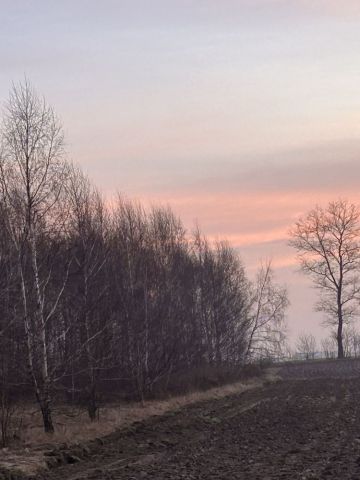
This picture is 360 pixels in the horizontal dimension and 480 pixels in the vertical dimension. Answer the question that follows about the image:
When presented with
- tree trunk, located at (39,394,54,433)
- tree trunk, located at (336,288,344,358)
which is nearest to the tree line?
tree trunk, located at (39,394,54,433)

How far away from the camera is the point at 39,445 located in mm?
16844

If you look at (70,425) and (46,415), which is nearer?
(46,415)

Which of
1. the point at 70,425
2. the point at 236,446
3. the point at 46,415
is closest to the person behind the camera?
the point at 236,446

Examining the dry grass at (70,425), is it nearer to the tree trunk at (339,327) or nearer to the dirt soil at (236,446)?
the dirt soil at (236,446)

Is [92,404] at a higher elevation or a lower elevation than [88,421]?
higher

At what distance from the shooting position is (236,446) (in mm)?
15992

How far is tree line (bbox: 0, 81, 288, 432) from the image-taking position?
770 inches

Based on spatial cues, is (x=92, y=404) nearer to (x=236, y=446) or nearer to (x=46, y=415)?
(x=46, y=415)

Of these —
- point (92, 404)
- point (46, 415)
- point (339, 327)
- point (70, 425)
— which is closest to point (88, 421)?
point (92, 404)

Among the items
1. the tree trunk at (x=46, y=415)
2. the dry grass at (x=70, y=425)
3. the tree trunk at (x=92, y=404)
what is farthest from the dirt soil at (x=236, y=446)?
the tree trunk at (x=46, y=415)

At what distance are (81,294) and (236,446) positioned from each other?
9.48 meters

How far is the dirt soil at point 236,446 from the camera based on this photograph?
1232 centimetres

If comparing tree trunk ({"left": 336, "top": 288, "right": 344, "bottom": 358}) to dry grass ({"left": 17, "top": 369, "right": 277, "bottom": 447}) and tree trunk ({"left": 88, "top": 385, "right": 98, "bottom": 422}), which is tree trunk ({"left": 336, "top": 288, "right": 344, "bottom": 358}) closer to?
dry grass ({"left": 17, "top": 369, "right": 277, "bottom": 447})

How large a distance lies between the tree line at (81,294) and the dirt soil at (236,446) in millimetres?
3395
